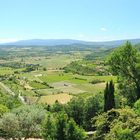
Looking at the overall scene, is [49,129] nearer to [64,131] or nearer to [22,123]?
[64,131]

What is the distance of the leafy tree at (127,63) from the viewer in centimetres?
4947

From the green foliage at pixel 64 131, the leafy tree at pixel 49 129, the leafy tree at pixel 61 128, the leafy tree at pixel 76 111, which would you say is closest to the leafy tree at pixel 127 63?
the leafy tree at pixel 49 129

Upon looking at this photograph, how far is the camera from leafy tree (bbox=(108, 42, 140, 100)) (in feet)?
162

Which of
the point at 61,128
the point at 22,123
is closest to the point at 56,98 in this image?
the point at 22,123

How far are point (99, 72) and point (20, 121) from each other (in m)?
130

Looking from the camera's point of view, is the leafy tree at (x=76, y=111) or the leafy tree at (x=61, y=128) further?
the leafy tree at (x=76, y=111)

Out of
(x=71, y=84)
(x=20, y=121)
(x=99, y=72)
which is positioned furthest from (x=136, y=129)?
(x=99, y=72)

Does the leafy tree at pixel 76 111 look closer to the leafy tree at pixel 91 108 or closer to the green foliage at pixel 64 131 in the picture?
the leafy tree at pixel 91 108

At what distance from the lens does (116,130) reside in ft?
71.1

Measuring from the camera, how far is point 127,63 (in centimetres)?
4969

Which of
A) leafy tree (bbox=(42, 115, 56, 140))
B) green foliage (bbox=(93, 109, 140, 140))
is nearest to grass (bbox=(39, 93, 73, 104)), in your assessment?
leafy tree (bbox=(42, 115, 56, 140))

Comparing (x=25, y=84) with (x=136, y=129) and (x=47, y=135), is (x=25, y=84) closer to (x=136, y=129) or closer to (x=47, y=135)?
(x=47, y=135)

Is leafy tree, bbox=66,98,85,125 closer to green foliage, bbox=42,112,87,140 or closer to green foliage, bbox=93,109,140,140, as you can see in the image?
green foliage, bbox=42,112,87,140

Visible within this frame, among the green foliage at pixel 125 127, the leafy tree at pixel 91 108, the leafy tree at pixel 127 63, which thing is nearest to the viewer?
the green foliage at pixel 125 127
